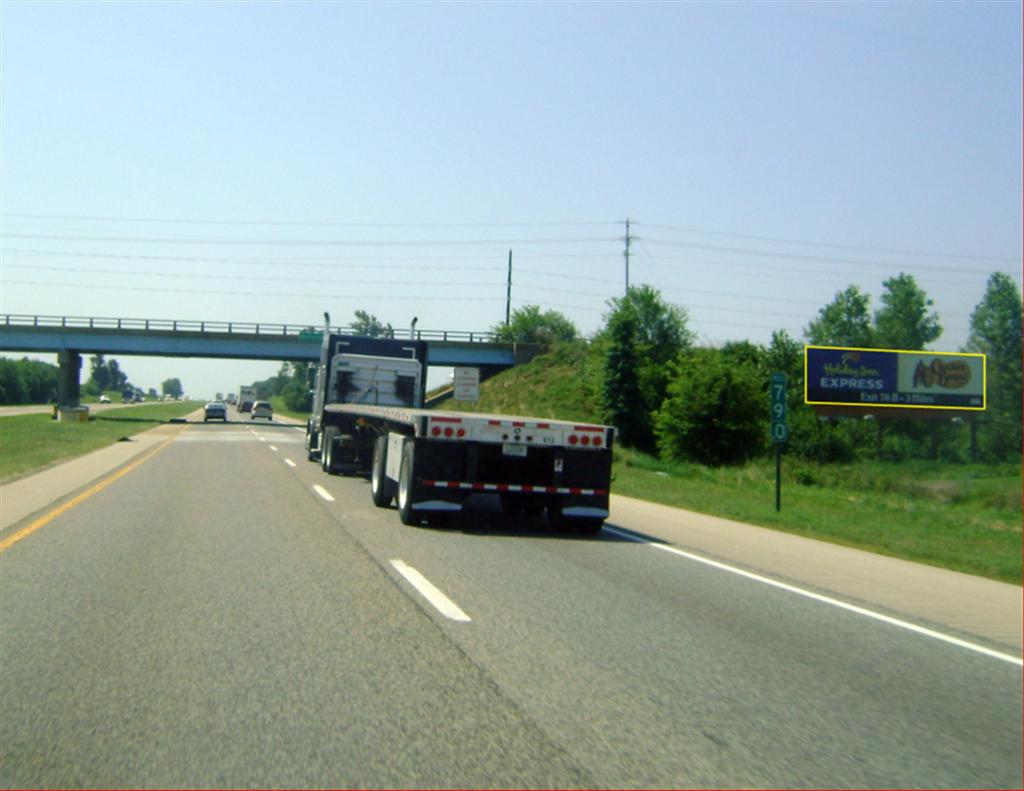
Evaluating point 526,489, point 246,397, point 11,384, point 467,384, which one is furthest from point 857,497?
point 11,384

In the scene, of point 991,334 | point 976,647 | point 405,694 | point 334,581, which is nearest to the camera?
point 405,694

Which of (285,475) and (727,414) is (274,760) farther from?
(727,414)

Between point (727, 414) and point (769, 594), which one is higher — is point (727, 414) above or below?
above

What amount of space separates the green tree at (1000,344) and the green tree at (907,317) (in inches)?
122

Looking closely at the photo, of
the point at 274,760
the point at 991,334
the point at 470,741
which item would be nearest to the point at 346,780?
the point at 274,760

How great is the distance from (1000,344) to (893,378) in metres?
34.0

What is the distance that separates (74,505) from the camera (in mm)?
17625

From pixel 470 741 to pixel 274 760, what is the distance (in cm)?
99

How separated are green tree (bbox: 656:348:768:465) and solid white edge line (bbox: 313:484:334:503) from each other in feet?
89.2

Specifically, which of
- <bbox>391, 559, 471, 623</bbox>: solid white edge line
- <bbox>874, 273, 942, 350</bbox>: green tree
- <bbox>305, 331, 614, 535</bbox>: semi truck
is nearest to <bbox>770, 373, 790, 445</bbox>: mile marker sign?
<bbox>305, 331, 614, 535</bbox>: semi truck

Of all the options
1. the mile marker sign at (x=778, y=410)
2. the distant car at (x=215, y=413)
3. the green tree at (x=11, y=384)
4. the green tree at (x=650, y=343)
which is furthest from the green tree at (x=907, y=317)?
the green tree at (x=11, y=384)

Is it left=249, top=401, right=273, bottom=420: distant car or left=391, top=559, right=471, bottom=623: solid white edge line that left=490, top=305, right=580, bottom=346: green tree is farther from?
left=391, top=559, right=471, bottom=623: solid white edge line

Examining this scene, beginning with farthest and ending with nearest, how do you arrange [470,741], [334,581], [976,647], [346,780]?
[334,581], [976,647], [470,741], [346,780]

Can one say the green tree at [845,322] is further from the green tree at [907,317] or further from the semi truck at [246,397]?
the semi truck at [246,397]
